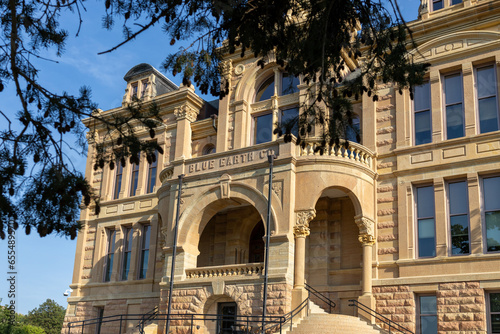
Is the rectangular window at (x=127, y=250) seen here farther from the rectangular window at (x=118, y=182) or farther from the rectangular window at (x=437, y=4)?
the rectangular window at (x=437, y=4)

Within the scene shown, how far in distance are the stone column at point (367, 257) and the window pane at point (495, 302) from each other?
3602 mm

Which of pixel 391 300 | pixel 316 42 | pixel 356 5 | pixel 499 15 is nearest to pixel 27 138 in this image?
pixel 316 42

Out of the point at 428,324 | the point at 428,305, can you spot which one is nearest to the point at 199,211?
the point at 428,305

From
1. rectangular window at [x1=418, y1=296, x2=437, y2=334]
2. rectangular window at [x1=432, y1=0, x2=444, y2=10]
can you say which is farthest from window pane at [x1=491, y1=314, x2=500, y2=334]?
rectangular window at [x1=432, y1=0, x2=444, y2=10]

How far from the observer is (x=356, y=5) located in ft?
38.5

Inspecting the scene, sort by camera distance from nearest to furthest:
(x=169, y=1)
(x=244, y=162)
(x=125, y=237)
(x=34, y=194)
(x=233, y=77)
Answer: (x=34, y=194), (x=169, y=1), (x=244, y=162), (x=233, y=77), (x=125, y=237)

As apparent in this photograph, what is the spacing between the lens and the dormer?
30469mm

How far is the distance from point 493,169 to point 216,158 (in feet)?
30.7

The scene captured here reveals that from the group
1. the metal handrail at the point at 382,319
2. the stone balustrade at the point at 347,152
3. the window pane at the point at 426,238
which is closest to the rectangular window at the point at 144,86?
the stone balustrade at the point at 347,152

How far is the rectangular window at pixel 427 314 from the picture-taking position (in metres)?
19.8

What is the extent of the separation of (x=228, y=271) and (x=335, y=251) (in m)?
3.87

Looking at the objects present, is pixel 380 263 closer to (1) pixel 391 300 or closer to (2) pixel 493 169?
(1) pixel 391 300

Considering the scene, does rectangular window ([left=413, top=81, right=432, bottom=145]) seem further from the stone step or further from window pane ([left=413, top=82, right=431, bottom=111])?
the stone step

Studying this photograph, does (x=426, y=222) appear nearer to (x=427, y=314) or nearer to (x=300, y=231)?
(x=427, y=314)
